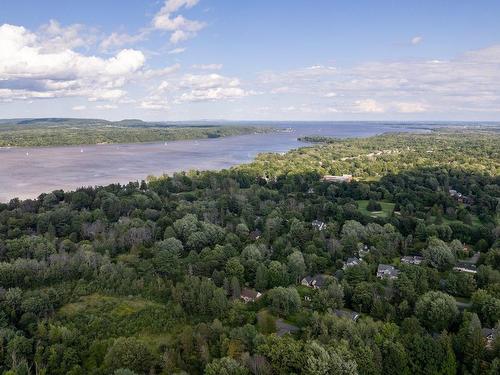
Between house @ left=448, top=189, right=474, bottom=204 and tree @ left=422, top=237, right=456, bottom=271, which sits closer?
tree @ left=422, top=237, right=456, bottom=271

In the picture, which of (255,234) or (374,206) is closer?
(255,234)

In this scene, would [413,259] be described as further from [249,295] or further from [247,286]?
[249,295]

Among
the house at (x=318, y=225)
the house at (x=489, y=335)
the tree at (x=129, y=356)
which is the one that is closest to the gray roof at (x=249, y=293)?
the tree at (x=129, y=356)

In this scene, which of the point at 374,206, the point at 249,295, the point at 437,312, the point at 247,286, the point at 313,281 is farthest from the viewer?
the point at 374,206

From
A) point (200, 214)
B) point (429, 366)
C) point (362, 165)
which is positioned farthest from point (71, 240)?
point (362, 165)

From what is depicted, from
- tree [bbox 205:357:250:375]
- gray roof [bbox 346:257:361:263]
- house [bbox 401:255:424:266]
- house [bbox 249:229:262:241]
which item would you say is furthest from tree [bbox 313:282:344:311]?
house [bbox 249:229:262:241]

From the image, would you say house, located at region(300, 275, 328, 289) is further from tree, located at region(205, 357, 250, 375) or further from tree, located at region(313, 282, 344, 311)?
tree, located at region(205, 357, 250, 375)

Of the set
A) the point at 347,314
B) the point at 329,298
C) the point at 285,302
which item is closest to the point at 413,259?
the point at 329,298
